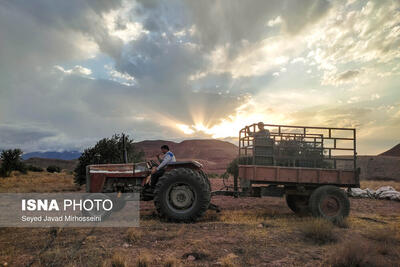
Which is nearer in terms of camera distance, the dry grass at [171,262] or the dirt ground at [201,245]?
the dry grass at [171,262]

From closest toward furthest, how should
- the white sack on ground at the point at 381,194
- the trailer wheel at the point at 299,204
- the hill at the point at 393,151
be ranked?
the trailer wheel at the point at 299,204, the white sack on ground at the point at 381,194, the hill at the point at 393,151

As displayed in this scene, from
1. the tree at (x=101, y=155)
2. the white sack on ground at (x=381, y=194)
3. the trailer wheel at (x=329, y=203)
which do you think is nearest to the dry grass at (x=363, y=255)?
the trailer wheel at (x=329, y=203)

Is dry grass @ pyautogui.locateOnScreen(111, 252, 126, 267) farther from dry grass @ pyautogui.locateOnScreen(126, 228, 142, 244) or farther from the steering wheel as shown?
the steering wheel

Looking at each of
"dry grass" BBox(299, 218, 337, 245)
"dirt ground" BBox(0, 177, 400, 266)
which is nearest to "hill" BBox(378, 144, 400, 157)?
"dirt ground" BBox(0, 177, 400, 266)

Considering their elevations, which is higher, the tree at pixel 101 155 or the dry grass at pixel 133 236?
the tree at pixel 101 155

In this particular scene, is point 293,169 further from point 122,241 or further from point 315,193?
point 122,241

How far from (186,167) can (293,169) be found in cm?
300

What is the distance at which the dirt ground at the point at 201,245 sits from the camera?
3.98 m

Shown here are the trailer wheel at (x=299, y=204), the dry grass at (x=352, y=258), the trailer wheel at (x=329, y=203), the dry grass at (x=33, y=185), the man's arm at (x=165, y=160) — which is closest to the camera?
the dry grass at (x=352, y=258)

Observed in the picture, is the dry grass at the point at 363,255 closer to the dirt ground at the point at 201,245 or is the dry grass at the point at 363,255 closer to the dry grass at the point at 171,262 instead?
the dirt ground at the point at 201,245

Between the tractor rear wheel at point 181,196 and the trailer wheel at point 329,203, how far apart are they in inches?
120

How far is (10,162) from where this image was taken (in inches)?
799

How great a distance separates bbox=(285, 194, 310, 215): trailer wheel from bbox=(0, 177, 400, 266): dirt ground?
1278mm

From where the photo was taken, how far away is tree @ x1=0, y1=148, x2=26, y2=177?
19.6m
